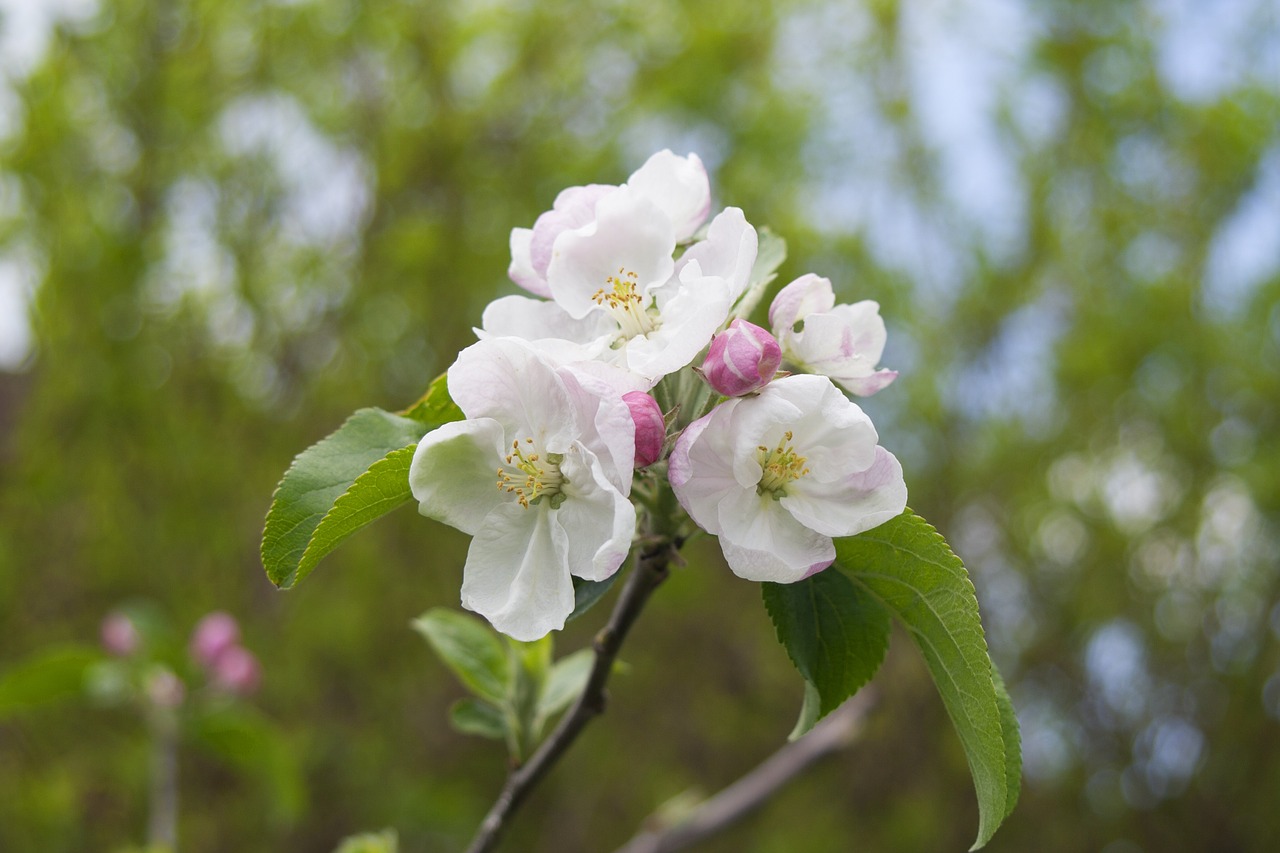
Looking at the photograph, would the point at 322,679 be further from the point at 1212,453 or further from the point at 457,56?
the point at 1212,453

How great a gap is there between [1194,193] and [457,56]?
2.91 meters

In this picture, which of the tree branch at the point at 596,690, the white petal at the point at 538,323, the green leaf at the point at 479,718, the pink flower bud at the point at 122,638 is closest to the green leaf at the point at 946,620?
the tree branch at the point at 596,690

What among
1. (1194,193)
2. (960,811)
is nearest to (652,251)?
(960,811)

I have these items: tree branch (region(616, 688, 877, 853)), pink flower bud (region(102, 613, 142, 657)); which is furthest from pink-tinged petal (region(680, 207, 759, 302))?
pink flower bud (region(102, 613, 142, 657))

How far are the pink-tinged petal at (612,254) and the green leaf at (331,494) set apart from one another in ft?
0.56

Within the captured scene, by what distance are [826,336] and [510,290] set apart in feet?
10.7

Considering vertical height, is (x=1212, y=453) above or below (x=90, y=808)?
above

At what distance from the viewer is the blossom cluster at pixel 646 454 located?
667 mm

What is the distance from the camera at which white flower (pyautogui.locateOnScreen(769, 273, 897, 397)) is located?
78 cm

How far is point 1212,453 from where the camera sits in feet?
12.6

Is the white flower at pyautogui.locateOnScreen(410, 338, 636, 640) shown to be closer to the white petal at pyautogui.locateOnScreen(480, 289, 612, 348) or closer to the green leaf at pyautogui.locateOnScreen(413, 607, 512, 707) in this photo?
the white petal at pyautogui.locateOnScreen(480, 289, 612, 348)

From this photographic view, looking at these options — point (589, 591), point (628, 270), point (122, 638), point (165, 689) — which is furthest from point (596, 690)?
point (122, 638)

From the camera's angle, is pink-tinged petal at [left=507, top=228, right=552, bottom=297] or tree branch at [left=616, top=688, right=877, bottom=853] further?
tree branch at [left=616, top=688, right=877, bottom=853]

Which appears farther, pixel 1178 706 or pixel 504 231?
pixel 504 231
